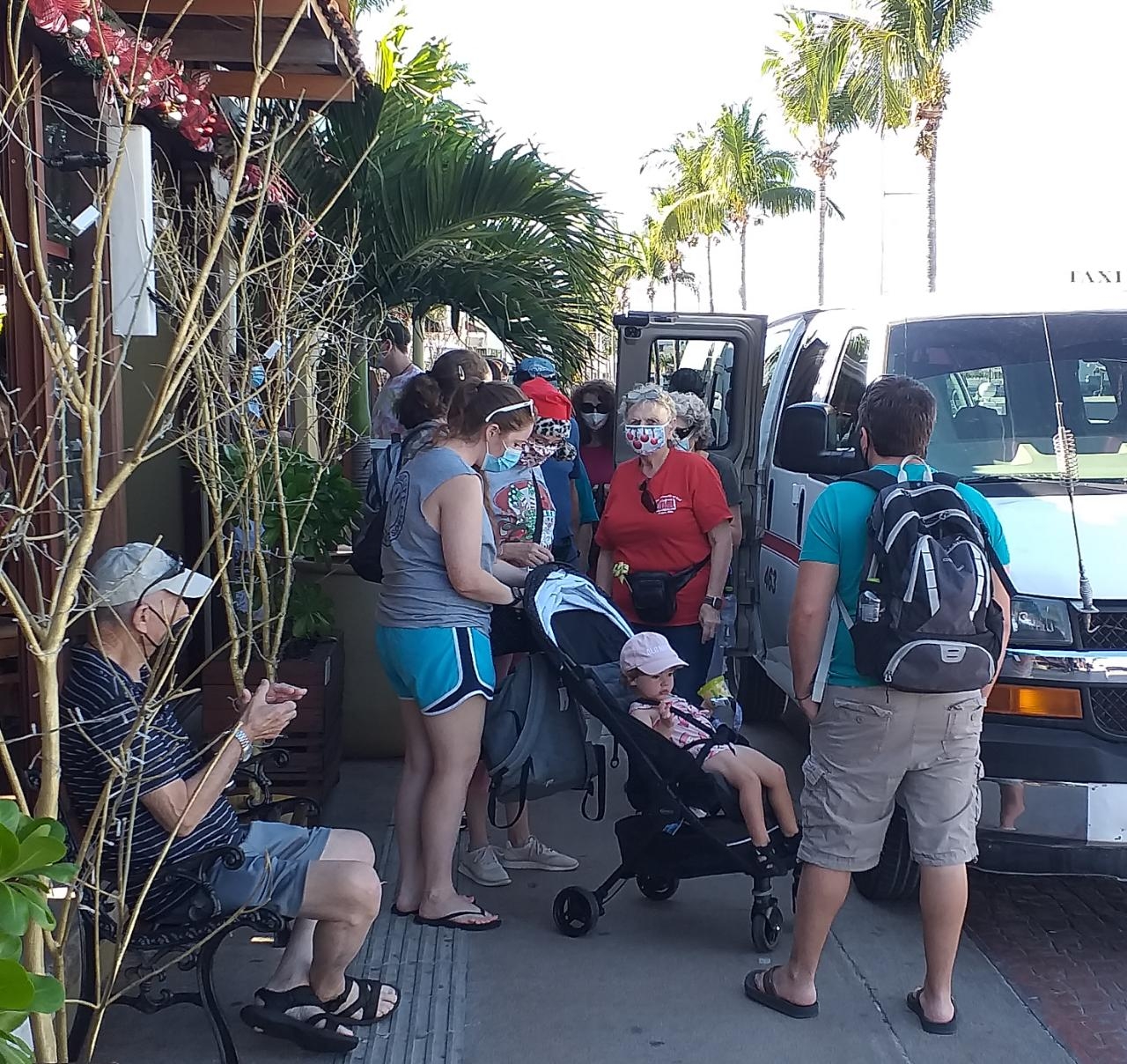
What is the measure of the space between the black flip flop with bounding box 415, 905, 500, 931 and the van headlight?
6.46ft

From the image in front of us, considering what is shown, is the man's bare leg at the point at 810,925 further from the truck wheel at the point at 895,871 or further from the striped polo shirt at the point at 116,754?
the striped polo shirt at the point at 116,754

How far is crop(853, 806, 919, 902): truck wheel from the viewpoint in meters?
4.50

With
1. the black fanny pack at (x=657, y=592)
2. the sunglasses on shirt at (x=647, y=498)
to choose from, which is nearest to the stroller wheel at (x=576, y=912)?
the black fanny pack at (x=657, y=592)

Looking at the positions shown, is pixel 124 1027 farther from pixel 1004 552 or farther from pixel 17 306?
pixel 1004 552

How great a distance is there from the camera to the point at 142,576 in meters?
3.05

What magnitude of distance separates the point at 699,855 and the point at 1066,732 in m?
1.22

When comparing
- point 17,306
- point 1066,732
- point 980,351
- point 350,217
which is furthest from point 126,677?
point 350,217

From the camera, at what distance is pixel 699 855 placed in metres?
4.25

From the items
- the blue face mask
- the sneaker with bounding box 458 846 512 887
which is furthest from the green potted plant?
the sneaker with bounding box 458 846 512 887

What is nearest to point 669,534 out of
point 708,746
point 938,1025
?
point 708,746

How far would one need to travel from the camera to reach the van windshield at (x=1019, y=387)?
4.79m

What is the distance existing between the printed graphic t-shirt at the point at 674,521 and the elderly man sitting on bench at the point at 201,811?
86.0 inches

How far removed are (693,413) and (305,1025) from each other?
350 cm

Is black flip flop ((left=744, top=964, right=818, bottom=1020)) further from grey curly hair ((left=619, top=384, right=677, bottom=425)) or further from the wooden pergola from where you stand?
the wooden pergola
